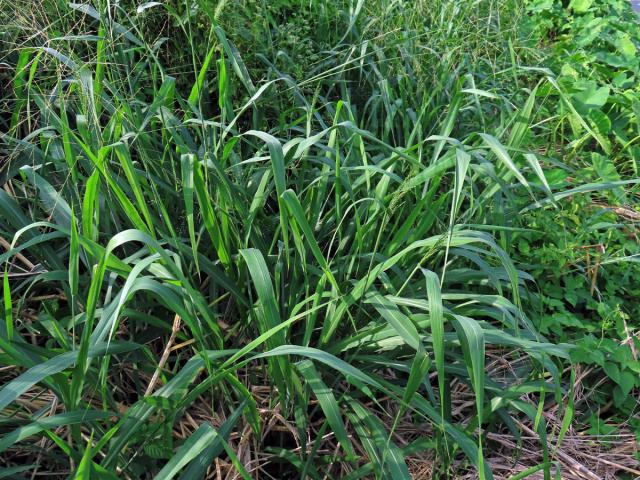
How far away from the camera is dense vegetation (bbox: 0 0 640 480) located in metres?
1.32

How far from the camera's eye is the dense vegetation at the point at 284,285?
1316 mm

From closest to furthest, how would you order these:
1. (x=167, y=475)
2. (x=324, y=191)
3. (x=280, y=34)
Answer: (x=167, y=475) < (x=324, y=191) < (x=280, y=34)

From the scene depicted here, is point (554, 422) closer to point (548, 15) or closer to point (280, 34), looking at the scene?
point (280, 34)

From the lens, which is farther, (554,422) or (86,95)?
(554,422)

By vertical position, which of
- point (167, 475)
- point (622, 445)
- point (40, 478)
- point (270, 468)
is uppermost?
point (167, 475)

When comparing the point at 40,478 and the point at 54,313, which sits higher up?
the point at 54,313

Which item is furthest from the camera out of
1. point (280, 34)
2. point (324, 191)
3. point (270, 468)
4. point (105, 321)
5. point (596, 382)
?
point (280, 34)

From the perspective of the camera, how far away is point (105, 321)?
1.32m

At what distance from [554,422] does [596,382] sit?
17cm

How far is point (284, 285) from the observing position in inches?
64.4

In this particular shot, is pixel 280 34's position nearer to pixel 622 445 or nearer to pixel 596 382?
pixel 596 382

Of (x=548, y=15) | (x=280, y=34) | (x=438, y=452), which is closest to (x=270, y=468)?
(x=438, y=452)

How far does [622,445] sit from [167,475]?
1046 mm

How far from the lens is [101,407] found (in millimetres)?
1503
